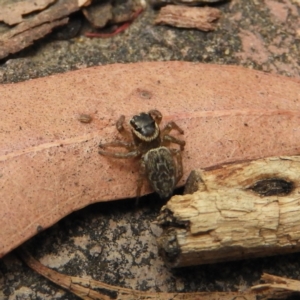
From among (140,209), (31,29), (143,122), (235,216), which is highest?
(31,29)

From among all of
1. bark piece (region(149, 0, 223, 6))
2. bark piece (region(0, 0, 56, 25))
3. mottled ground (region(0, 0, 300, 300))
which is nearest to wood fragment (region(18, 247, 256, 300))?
mottled ground (region(0, 0, 300, 300))

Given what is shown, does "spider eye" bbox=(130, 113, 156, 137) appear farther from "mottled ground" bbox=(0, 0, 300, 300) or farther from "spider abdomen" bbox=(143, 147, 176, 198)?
"mottled ground" bbox=(0, 0, 300, 300)

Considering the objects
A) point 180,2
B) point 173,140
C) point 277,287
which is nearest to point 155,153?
point 173,140

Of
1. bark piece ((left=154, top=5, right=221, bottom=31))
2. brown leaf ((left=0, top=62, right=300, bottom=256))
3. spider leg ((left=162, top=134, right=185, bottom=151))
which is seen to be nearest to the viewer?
brown leaf ((left=0, top=62, right=300, bottom=256))

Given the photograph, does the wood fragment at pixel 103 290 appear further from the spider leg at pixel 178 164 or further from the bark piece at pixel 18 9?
the bark piece at pixel 18 9

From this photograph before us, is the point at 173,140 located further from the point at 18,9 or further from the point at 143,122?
the point at 18,9

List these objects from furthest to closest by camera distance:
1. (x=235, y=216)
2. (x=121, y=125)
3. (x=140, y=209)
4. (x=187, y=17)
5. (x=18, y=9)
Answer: (x=187, y=17) < (x=18, y=9) < (x=140, y=209) < (x=121, y=125) < (x=235, y=216)
